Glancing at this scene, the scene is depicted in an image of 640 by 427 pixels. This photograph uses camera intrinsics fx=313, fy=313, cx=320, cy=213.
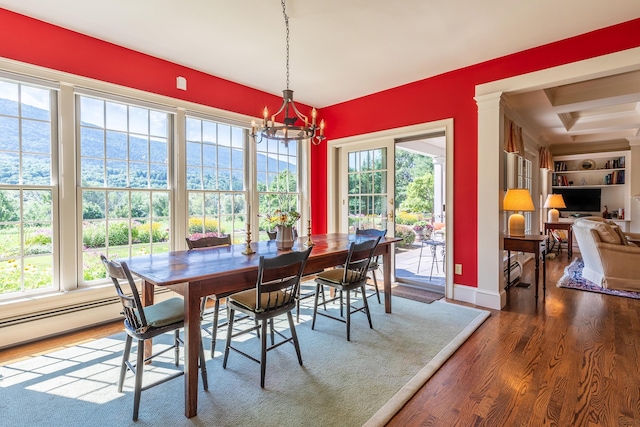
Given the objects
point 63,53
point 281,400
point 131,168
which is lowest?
point 281,400

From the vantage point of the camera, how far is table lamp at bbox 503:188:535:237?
369cm

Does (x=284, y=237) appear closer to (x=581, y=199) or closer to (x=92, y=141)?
(x=92, y=141)

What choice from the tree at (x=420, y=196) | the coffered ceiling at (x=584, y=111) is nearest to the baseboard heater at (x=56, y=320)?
the coffered ceiling at (x=584, y=111)

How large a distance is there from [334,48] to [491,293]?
10.3 feet

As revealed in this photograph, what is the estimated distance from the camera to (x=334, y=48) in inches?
126

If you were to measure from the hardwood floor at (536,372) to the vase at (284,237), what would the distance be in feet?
5.00

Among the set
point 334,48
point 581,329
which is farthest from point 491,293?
point 334,48

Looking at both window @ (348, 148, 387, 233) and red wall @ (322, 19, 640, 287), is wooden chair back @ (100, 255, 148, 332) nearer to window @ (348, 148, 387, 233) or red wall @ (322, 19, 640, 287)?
window @ (348, 148, 387, 233)

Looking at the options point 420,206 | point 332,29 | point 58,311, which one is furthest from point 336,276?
point 420,206

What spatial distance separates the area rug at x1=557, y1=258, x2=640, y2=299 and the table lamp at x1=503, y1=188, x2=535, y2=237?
1366mm

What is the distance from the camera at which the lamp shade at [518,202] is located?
369 cm

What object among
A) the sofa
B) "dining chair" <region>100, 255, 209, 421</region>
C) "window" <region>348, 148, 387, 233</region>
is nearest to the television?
the sofa

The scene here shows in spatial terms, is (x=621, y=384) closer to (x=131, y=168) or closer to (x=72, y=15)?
(x=131, y=168)

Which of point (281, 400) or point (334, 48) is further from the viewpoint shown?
point (334, 48)
